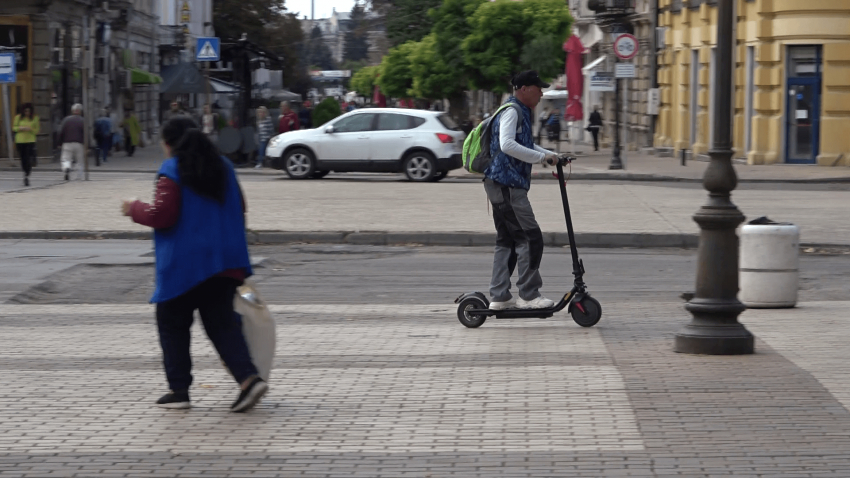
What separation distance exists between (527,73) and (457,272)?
4365 mm

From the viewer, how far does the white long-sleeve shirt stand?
8945 mm

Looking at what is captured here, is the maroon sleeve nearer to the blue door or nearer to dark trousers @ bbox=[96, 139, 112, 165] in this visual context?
the blue door

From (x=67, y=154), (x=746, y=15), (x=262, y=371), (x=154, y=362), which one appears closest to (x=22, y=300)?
(x=154, y=362)

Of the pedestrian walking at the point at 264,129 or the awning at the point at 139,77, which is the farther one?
the awning at the point at 139,77

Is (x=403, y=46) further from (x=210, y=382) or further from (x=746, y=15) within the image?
(x=210, y=382)

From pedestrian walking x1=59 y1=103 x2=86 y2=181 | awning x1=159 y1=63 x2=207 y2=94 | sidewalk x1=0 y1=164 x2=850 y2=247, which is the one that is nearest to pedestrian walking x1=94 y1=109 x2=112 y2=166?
awning x1=159 y1=63 x2=207 y2=94

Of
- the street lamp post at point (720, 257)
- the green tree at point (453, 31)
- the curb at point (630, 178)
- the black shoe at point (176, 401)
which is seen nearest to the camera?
the black shoe at point (176, 401)

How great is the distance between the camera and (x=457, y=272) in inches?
521

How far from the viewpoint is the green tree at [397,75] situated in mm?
76994

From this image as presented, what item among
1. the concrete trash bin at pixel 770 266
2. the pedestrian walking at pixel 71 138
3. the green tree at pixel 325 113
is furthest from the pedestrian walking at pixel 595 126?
the concrete trash bin at pixel 770 266

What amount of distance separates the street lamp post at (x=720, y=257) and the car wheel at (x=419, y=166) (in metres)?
20.0

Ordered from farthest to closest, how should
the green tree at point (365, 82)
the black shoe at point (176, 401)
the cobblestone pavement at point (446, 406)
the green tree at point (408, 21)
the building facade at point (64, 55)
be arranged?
the green tree at point (365, 82) → the green tree at point (408, 21) → the building facade at point (64, 55) → the black shoe at point (176, 401) → the cobblestone pavement at point (446, 406)

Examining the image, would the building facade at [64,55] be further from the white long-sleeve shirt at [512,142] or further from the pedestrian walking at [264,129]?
the white long-sleeve shirt at [512,142]

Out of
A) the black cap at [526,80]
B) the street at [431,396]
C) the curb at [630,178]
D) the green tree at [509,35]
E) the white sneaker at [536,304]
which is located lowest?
the street at [431,396]
